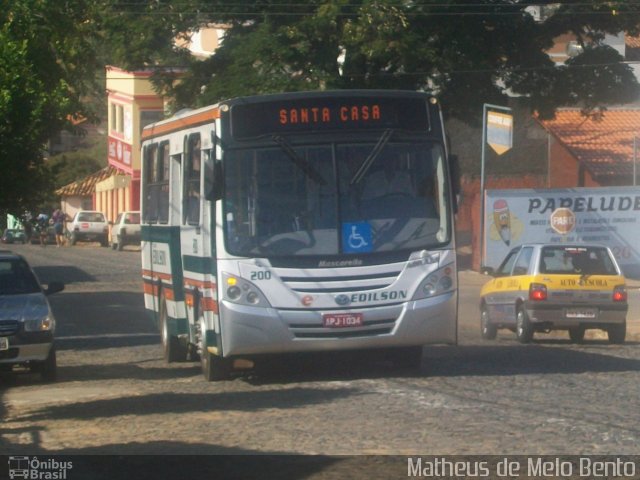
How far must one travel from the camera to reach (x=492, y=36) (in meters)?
36.5

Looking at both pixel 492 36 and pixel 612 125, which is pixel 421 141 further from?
pixel 612 125

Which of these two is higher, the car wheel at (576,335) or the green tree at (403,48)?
the green tree at (403,48)

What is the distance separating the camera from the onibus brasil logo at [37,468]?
8.52 m

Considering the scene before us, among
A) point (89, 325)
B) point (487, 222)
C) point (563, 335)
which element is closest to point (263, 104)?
point (563, 335)

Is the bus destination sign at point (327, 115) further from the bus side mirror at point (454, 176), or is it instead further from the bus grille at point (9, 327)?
the bus grille at point (9, 327)

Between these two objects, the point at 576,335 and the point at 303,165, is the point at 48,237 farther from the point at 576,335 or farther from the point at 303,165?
the point at 303,165

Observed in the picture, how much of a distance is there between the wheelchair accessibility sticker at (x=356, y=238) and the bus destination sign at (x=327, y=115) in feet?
3.71

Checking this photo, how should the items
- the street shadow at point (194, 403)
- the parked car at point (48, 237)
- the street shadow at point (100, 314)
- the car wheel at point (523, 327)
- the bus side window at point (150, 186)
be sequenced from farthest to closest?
the parked car at point (48, 237) → the street shadow at point (100, 314) → the car wheel at point (523, 327) → the bus side window at point (150, 186) → the street shadow at point (194, 403)

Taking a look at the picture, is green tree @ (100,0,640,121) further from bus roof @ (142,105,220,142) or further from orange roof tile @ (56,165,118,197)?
orange roof tile @ (56,165,118,197)

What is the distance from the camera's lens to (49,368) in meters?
15.4

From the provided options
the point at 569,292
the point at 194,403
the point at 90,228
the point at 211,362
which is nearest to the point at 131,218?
the point at 90,228

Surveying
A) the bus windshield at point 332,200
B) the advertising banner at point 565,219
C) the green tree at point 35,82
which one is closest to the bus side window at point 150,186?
the green tree at point 35,82

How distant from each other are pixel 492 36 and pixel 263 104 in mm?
23879

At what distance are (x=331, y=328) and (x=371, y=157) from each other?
1949 mm
